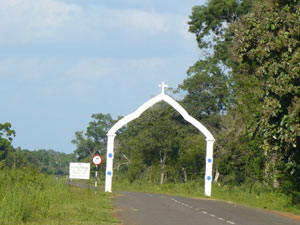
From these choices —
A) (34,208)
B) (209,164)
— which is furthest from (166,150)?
(34,208)

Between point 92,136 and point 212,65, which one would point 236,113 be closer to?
point 212,65

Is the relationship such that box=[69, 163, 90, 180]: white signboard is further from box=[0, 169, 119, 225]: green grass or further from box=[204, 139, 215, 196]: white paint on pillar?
box=[204, 139, 215, 196]: white paint on pillar

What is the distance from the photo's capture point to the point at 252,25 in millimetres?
23031

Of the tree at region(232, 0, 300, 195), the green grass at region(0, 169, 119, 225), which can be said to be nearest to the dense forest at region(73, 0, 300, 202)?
the tree at region(232, 0, 300, 195)

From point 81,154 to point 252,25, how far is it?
382 feet

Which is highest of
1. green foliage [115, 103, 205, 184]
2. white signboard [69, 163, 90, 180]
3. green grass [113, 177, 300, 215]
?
green foliage [115, 103, 205, 184]

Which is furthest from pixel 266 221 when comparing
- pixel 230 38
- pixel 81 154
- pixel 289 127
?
pixel 81 154

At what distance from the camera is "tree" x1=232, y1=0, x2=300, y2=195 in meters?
20.8

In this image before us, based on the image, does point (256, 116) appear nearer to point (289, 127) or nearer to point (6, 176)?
point (289, 127)

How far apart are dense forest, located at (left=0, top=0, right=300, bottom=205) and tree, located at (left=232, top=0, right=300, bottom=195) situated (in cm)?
3

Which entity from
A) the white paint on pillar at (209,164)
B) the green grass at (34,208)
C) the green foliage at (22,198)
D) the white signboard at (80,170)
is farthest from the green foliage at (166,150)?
the green grass at (34,208)

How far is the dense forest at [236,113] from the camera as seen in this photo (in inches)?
846

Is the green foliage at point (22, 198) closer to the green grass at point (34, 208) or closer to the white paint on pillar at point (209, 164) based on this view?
the green grass at point (34, 208)

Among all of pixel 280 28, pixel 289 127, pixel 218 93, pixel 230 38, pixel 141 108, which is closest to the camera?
pixel 289 127
